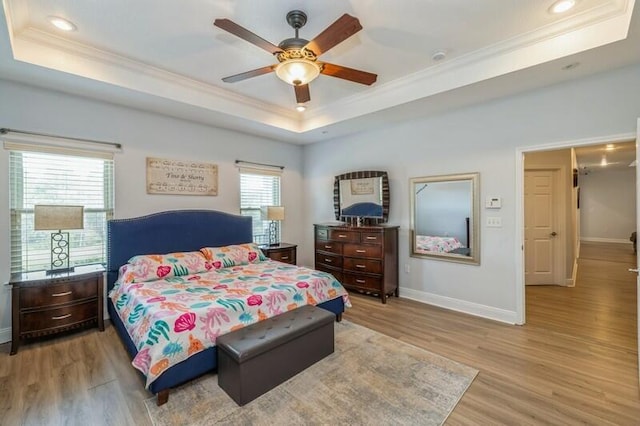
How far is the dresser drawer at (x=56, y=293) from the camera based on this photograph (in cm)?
282

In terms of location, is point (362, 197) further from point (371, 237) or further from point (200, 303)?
point (200, 303)

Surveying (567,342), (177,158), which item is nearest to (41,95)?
(177,158)

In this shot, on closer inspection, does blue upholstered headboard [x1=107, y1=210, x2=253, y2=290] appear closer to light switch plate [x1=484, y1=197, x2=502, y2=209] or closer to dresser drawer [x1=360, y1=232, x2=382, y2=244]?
dresser drawer [x1=360, y1=232, x2=382, y2=244]

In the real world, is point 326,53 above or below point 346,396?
above

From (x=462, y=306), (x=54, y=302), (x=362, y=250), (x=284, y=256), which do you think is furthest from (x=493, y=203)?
(x=54, y=302)

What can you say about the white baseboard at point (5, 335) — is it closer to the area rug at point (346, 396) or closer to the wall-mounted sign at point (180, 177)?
the wall-mounted sign at point (180, 177)

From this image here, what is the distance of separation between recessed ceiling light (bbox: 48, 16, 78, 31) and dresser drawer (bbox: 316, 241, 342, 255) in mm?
3914

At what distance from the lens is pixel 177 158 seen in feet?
13.7

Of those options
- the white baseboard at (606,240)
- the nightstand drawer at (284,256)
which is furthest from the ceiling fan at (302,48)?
the white baseboard at (606,240)

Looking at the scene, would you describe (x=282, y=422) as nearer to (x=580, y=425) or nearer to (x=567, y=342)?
(x=580, y=425)

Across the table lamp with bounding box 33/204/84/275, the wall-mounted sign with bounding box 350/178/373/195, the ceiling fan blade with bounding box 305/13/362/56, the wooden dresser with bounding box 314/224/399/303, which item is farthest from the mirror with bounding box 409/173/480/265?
the table lamp with bounding box 33/204/84/275

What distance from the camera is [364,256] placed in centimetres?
435

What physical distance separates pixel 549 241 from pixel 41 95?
761cm

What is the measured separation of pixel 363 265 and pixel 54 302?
3.68 metres
